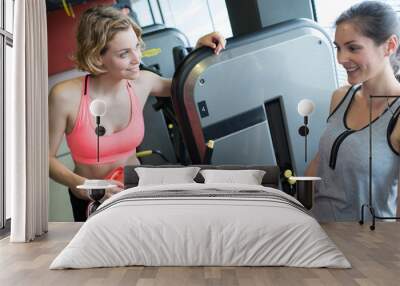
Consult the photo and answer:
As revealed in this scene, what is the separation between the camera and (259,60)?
614cm

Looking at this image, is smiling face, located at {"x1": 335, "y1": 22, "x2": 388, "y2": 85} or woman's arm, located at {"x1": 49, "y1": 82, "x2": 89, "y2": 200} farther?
woman's arm, located at {"x1": 49, "y1": 82, "x2": 89, "y2": 200}

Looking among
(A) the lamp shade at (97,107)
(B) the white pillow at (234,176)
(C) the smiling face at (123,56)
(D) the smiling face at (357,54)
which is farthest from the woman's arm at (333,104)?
(A) the lamp shade at (97,107)

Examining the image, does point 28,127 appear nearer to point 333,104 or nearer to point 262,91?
point 262,91

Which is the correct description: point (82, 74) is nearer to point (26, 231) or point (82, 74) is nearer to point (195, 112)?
point (195, 112)

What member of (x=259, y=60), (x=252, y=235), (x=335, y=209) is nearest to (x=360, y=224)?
(x=335, y=209)

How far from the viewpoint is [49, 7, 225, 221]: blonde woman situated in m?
6.10

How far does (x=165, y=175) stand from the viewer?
5.77 m

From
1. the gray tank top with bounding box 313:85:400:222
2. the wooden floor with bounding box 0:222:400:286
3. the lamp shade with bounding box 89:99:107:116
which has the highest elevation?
the lamp shade with bounding box 89:99:107:116

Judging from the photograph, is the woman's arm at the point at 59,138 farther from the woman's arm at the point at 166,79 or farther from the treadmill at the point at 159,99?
the woman's arm at the point at 166,79

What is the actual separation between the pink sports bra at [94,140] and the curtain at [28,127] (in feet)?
2.23

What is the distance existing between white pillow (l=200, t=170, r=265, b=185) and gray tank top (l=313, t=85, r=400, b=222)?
84 centimetres

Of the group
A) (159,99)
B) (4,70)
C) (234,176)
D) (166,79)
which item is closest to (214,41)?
(166,79)

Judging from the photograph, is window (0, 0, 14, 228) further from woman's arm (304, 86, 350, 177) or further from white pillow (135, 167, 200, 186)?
woman's arm (304, 86, 350, 177)

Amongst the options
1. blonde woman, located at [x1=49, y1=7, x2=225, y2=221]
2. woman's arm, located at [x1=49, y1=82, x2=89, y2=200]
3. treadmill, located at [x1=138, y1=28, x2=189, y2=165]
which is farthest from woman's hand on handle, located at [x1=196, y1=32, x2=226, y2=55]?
woman's arm, located at [x1=49, y1=82, x2=89, y2=200]
